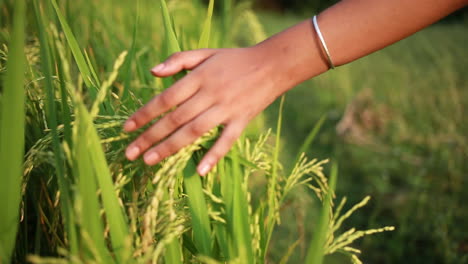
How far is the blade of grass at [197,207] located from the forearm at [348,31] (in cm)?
28

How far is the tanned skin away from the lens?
66 cm

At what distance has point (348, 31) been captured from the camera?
2.48ft

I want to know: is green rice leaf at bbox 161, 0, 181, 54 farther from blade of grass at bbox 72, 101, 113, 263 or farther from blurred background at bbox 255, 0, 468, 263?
blurred background at bbox 255, 0, 468, 263

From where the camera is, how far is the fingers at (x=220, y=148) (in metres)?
0.66

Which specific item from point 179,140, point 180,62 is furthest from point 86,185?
point 180,62

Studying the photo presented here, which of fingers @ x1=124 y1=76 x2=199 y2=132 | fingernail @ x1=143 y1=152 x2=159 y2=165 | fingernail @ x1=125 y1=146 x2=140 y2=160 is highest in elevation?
fingers @ x1=124 y1=76 x2=199 y2=132

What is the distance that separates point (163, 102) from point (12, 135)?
0.82ft

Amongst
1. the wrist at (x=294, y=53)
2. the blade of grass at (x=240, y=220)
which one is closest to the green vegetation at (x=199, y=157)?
the blade of grass at (x=240, y=220)

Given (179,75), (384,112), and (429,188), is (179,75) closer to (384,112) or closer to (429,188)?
(429,188)

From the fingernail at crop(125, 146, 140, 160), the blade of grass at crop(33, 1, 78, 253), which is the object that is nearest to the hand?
the fingernail at crop(125, 146, 140, 160)

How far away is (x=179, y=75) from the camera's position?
72cm

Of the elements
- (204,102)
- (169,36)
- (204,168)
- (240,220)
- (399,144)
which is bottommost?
(399,144)

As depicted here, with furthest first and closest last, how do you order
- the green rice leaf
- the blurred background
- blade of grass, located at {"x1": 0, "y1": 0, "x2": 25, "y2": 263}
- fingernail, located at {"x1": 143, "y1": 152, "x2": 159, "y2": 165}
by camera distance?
1. the blurred background
2. the green rice leaf
3. fingernail, located at {"x1": 143, "y1": 152, "x2": 159, "y2": 165}
4. blade of grass, located at {"x1": 0, "y1": 0, "x2": 25, "y2": 263}

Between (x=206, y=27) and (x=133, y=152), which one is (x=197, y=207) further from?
(x=206, y=27)
